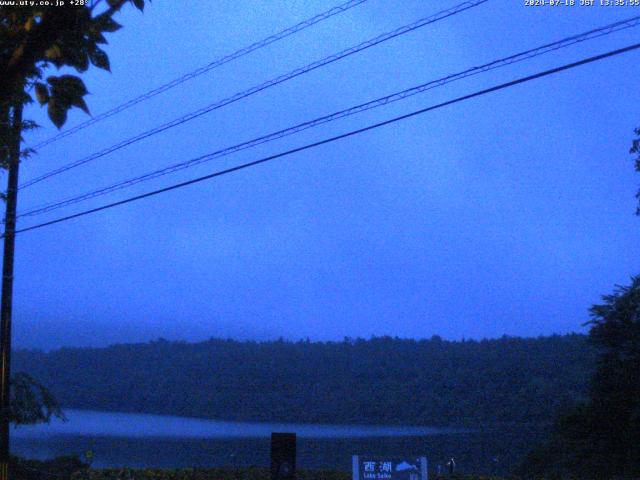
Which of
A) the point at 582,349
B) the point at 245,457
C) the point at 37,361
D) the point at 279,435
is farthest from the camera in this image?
the point at 37,361

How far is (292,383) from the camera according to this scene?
54094mm

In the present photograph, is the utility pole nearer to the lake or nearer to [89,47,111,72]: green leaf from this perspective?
the lake

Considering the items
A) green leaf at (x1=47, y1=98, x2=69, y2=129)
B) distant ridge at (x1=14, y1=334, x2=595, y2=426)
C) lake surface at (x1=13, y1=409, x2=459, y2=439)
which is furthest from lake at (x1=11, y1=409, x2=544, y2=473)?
green leaf at (x1=47, y1=98, x2=69, y2=129)

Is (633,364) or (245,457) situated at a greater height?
(633,364)

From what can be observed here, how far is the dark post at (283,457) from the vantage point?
34.8 ft

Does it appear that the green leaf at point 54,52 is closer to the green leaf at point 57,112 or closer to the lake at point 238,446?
the green leaf at point 57,112

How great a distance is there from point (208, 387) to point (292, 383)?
7405 mm

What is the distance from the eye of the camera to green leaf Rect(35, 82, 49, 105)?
17.0 feet

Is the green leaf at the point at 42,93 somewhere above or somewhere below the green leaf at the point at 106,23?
below

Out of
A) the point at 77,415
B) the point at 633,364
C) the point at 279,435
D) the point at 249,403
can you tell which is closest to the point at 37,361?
the point at 77,415

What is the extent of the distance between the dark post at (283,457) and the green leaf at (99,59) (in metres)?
6.78

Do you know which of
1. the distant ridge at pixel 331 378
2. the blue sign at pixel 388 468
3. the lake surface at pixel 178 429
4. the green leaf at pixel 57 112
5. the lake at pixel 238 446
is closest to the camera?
the green leaf at pixel 57 112

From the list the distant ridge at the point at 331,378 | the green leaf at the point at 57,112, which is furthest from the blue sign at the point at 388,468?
the distant ridge at the point at 331,378

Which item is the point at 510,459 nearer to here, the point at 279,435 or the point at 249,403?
the point at 279,435
